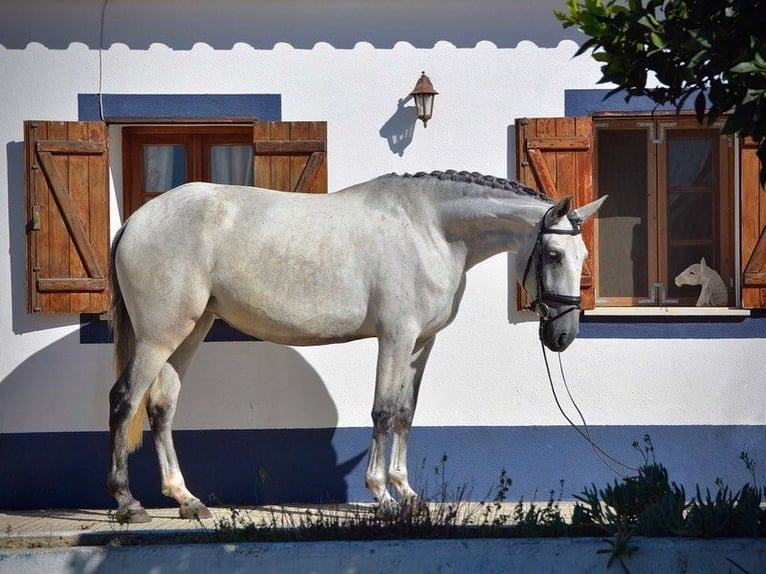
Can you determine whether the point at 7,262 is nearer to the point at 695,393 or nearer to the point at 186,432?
the point at 186,432

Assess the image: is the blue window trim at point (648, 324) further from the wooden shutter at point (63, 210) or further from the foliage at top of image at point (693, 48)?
the wooden shutter at point (63, 210)

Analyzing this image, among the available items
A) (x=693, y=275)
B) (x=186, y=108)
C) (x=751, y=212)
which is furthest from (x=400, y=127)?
(x=751, y=212)

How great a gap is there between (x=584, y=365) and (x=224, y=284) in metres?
2.61

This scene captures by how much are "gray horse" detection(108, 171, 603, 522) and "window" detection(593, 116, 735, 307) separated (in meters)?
1.59

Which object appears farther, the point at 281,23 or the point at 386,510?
the point at 281,23

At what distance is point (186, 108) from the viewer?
7.97 m

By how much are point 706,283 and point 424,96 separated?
2.39m

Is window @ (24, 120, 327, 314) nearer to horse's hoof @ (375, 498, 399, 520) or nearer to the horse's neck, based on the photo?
the horse's neck

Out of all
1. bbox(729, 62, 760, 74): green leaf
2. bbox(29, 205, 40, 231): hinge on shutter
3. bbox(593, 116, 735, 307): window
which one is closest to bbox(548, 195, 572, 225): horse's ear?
bbox(593, 116, 735, 307): window

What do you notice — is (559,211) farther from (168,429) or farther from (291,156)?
(168,429)

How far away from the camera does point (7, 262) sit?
790 cm

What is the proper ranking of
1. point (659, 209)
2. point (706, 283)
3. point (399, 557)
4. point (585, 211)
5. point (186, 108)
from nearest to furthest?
1. point (399, 557)
2. point (585, 211)
3. point (186, 108)
4. point (706, 283)
5. point (659, 209)

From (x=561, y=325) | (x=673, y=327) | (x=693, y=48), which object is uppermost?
(x=693, y=48)

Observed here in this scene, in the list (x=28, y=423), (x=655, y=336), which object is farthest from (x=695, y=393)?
(x=28, y=423)
